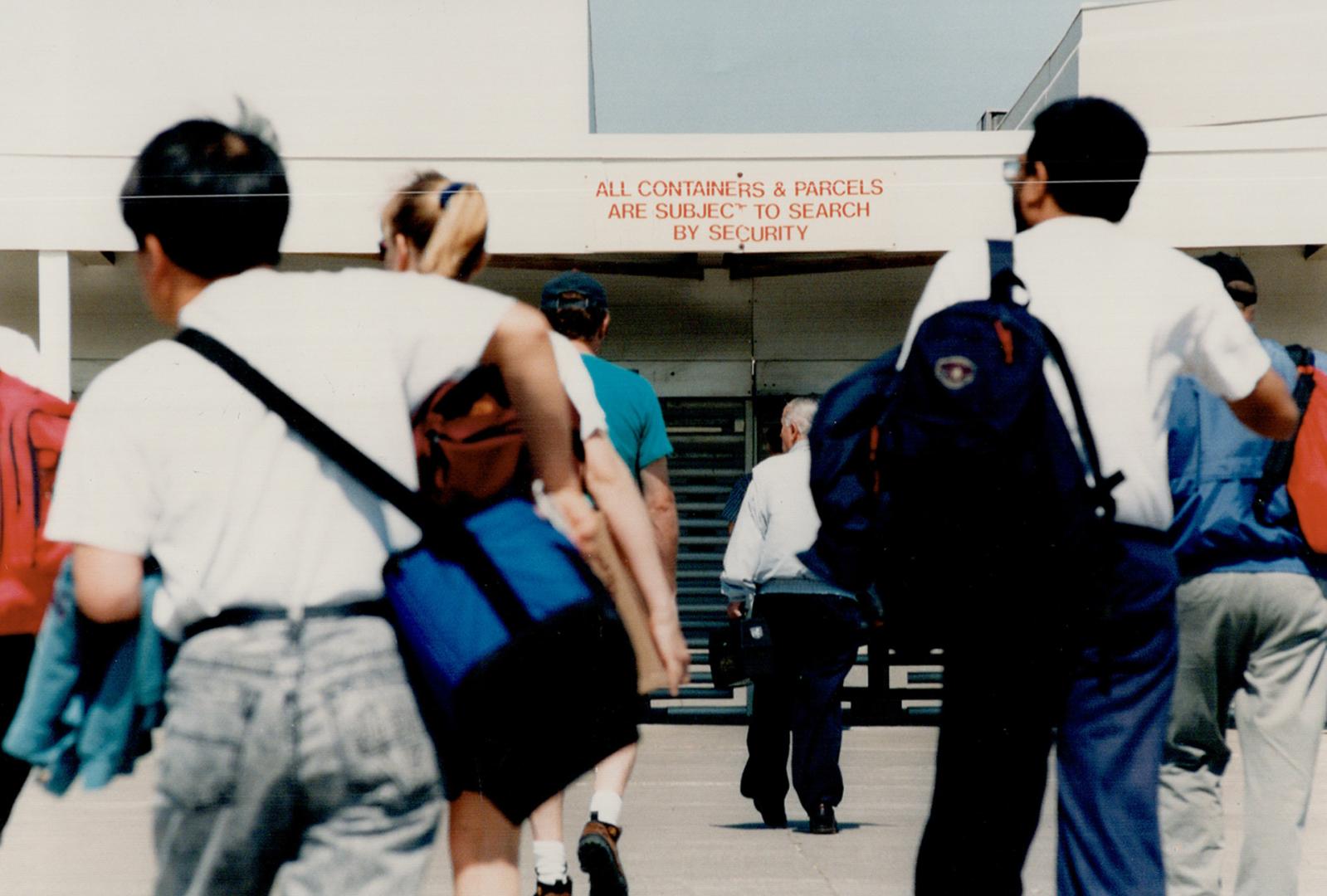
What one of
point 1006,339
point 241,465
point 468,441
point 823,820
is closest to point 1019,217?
point 1006,339

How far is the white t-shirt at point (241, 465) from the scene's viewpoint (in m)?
2.22

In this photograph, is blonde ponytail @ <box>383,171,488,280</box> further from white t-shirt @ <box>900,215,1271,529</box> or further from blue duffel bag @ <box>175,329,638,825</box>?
blue duffel bag @ <box>175,329,638,825</box>

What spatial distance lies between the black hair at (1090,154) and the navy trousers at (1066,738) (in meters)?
0.65

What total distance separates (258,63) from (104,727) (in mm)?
10833

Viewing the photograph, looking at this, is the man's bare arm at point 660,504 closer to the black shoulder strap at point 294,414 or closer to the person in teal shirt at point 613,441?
→ the person in teal shirt at point 613,441

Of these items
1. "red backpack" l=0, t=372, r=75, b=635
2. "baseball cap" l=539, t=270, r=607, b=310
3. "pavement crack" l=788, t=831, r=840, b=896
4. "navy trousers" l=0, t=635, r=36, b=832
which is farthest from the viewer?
"pavement crack" l=788, t=831, r=840, b=896

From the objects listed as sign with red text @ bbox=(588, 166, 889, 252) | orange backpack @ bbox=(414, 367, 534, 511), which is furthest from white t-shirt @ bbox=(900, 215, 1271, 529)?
sign with red text @ bbox=(588, 166, 889, 252)

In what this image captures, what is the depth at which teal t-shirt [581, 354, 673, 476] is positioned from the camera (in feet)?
15.9

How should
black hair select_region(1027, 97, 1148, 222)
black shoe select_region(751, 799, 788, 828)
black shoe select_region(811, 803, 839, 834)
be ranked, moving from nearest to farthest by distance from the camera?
black hair select_region(1027, 97, 1148, 222), black shoe select_region(811, 803, 839, 834), black shoe select_region(751, 799, 788, 828)

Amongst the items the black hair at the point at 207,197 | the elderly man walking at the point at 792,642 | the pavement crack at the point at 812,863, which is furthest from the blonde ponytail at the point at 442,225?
the elderly man walking at the point at 792,642

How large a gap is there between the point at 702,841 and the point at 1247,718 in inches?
107

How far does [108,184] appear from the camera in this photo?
11.5 meters

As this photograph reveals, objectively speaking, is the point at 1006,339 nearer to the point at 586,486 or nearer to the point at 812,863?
the point at 586,486

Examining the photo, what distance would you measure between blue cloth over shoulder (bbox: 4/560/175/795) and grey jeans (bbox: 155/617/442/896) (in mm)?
136
